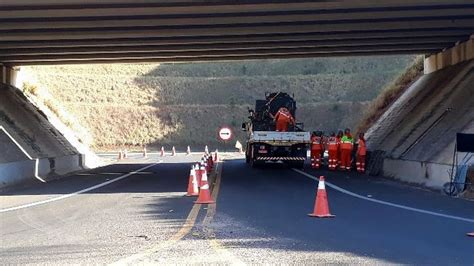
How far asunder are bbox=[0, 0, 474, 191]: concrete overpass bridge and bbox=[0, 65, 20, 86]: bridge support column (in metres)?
0.05

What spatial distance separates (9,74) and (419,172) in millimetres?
21412

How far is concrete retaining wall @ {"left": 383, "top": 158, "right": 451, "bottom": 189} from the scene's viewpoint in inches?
789

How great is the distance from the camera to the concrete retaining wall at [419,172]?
20.0 m

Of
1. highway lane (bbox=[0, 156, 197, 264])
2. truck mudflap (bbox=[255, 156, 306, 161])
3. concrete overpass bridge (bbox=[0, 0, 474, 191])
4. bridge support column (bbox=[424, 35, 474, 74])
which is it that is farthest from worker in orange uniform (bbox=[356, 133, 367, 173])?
highway lane (bbox=[0, 156, 197, 264])

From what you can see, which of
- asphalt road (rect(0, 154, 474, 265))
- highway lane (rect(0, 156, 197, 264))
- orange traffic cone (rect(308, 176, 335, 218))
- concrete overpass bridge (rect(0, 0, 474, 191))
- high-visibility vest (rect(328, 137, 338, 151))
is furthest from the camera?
high-visibility vest (rect(328, 137, 338, 151))

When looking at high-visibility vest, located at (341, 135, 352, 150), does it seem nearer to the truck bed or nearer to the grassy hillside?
the truck bed

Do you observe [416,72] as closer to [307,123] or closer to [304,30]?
[304,30]

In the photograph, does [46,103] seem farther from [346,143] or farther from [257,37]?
[346,143]

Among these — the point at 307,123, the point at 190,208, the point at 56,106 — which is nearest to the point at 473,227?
the point at 190,208

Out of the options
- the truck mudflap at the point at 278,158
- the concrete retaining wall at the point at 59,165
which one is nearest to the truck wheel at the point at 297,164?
the truck mudflap at the point at 278,158

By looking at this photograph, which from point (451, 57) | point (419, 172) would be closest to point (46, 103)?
point (451, 57)

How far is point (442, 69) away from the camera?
32.3 m

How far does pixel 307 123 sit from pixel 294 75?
14.6 m

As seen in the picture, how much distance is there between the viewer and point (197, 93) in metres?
82.2
